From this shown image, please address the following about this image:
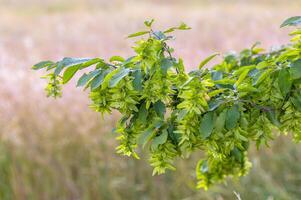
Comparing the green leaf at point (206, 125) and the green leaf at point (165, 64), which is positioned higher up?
the green leaf at point (165, 64)

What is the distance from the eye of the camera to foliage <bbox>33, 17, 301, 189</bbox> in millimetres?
1085

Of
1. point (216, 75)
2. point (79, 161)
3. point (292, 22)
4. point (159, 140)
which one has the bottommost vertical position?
point (79, 161)

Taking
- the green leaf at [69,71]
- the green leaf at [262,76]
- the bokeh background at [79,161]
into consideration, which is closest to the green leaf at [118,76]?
the green leaf at [69,71]

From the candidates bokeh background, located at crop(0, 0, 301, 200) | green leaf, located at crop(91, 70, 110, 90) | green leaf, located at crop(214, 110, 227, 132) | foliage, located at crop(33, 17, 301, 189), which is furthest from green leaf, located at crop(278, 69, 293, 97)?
bokeh background, located at crop(0, 0, 301, 200)

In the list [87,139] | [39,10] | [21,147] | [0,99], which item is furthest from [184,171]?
[39,10]

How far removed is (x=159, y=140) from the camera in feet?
3.68

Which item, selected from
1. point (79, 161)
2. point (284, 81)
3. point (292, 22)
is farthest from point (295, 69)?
point (79, 161)

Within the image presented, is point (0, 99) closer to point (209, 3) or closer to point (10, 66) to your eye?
point (10, 66)

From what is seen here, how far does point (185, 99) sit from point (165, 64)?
0.26ft

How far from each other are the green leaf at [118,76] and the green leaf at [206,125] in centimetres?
16

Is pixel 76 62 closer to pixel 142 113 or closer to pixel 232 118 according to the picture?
pixel 142 113

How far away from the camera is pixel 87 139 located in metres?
3.40

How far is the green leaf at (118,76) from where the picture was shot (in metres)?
1.05

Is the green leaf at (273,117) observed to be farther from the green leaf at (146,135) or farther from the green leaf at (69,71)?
the green leaf at (69,71)
